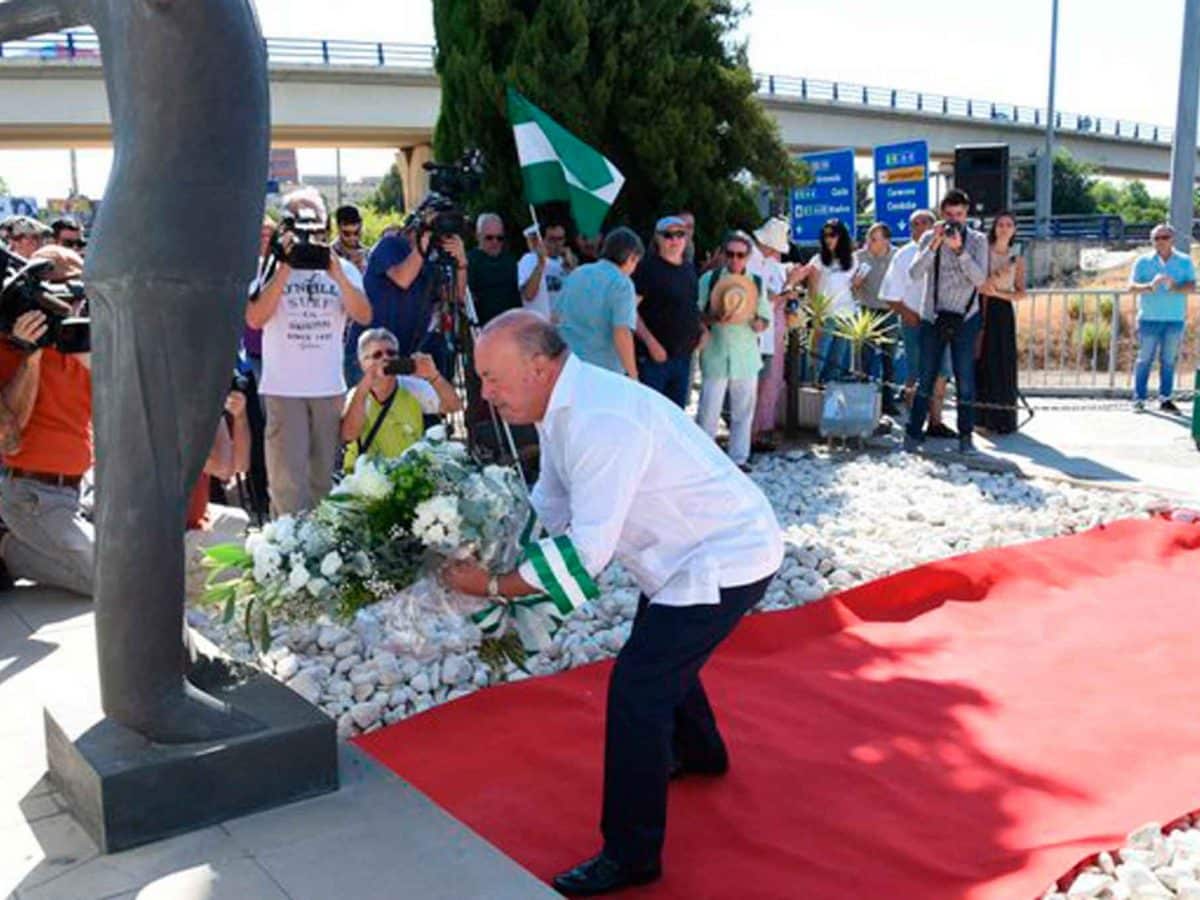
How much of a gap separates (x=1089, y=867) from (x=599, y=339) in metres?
4.64

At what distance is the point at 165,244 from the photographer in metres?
3.22

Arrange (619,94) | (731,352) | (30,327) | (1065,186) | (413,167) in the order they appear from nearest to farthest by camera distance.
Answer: (30,327) < (731,352) < (619,94) < (413,167) < (1065,186)

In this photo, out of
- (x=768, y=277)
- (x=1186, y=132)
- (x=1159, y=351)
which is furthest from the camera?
(x=1186, y=132)

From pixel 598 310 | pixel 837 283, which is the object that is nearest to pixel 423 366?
pixel 598 310

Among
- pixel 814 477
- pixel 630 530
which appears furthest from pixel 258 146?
pixel 814 477

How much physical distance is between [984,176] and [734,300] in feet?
18.1

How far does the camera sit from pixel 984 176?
12.8m

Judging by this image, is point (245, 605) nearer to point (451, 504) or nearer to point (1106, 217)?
point (451, 504)

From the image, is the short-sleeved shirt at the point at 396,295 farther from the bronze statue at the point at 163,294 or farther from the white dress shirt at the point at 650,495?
the white dress shirt at the point at 650,495

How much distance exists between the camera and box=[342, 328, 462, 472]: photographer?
5.76m

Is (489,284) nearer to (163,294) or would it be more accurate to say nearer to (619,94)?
(619,94)

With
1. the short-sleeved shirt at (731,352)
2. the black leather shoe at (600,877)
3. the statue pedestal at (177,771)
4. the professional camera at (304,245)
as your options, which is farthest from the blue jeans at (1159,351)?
the statue pedestal at (177,771)

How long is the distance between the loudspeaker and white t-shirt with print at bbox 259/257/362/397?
8417 mm

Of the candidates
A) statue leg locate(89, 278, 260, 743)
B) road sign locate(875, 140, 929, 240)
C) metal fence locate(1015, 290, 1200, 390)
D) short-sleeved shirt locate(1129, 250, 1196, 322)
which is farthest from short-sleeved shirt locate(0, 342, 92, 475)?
metal fence locate(1015, 290, 1200, 390)
